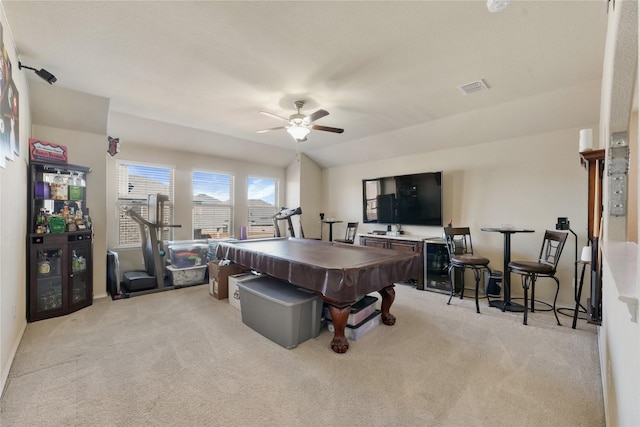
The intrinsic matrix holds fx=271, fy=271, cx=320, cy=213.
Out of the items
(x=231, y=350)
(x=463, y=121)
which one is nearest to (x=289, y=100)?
(x=463, y=121)

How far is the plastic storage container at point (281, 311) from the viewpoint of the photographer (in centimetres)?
253

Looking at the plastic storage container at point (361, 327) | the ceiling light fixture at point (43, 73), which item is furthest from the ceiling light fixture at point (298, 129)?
the ceiling light fixture at point (43, 73)

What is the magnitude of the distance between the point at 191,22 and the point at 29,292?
3405 mm

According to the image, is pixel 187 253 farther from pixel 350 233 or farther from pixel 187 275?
pixel 350 233

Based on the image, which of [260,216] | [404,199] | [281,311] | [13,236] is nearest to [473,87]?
[404,199]

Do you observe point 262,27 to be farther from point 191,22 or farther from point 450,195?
point 450,195

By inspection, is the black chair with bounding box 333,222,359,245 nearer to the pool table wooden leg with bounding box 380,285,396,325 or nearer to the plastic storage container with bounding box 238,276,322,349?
the pool table wooden leg with bounding box 380,285,396,325

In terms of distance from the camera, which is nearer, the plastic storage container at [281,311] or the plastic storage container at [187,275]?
the plastic storage container at [281,311]

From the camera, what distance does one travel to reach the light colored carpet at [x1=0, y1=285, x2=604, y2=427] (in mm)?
1710

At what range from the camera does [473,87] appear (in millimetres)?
3143

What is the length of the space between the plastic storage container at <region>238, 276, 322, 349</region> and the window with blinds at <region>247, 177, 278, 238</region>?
359cm

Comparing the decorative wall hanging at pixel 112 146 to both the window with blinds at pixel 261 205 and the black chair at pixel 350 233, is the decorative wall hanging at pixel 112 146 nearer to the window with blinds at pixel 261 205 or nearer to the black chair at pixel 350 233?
the window with blinds at pixel 261 205

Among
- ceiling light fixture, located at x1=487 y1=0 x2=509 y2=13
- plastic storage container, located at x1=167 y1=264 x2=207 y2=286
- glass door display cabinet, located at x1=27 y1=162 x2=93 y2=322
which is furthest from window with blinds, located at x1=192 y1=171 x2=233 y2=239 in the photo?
ceiling light fixture, located at x1=487 y1=0 x2=509 y2=13

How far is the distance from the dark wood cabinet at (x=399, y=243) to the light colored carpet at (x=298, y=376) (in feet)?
4.73
